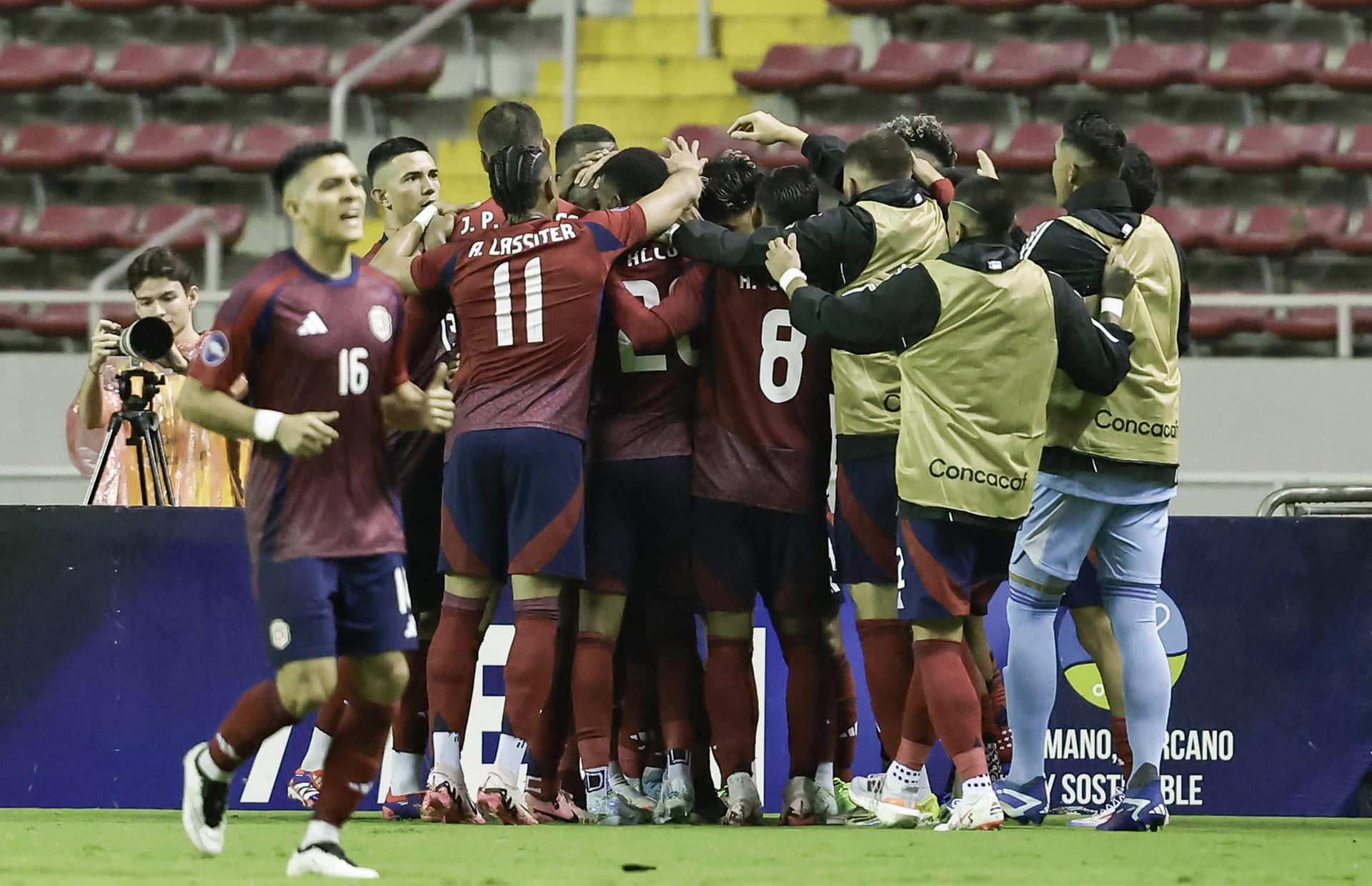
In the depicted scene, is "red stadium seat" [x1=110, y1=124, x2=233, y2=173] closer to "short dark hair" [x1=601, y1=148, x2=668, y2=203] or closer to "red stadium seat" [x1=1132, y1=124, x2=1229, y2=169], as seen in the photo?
"red stadium seat" [x1=1132, y1=124, x2=1229, y2=169]

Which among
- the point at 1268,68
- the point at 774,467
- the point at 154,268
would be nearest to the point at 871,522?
the point at 774,467

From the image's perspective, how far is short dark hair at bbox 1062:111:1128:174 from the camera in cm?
557

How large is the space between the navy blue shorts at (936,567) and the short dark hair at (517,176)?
4.96 feet

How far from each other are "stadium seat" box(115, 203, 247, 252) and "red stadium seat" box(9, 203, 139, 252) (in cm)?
10

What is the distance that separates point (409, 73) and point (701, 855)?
9.04 metres

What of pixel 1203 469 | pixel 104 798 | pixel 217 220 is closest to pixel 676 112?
pixel 217 220

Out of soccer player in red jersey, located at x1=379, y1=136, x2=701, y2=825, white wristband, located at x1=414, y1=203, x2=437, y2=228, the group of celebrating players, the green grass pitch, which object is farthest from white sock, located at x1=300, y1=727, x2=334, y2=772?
white wristband, located at x1=414, y1=203, x2=437, y2=228

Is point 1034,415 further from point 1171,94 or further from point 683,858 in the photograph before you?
point 1171,94

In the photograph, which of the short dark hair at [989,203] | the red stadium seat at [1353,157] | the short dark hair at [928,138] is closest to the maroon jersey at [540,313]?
the short dark hair at [989,203]

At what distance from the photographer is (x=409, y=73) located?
12.6m

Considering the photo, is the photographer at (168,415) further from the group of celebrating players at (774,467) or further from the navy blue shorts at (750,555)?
the navy blue shorts at (750,555)

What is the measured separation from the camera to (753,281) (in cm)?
568

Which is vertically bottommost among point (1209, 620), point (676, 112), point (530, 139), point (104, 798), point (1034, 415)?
point (104, 798)

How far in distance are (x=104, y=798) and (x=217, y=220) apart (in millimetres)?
6705
